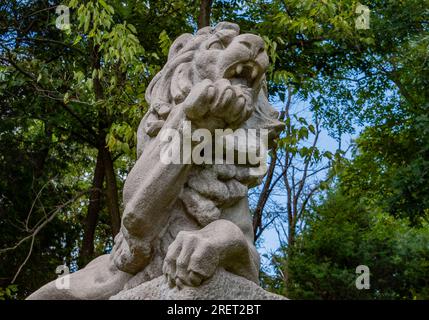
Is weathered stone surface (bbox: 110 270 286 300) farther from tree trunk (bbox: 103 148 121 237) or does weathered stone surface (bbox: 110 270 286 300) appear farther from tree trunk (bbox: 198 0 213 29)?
tree trunk (bbox: 198 0 213 29)

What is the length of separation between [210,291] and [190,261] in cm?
18

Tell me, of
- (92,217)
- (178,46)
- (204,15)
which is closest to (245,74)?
(178,46)

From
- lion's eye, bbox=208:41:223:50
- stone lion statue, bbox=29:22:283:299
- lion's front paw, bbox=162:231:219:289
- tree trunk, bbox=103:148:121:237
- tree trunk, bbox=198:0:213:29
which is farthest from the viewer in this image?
tree trunk, bbox=103:148:121:237

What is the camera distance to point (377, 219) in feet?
57.3

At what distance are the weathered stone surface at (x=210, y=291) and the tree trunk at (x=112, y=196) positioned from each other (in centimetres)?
584

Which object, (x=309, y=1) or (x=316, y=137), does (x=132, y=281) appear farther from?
(x=316, y=137)

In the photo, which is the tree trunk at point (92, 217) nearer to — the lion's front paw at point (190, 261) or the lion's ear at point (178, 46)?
the lion's ear at point (178, 46)

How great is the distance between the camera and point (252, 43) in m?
4.05

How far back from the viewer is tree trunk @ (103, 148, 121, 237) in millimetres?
9367

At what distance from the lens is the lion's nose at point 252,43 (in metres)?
4.04

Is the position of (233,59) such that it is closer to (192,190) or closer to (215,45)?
(215,45)

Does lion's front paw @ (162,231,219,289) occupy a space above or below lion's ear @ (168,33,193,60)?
below

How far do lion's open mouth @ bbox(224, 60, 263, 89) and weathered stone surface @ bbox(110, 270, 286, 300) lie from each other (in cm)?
116

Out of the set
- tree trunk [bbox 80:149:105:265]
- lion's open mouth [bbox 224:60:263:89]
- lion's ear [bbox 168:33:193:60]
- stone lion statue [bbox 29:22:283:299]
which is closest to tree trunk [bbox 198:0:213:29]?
tree trunk [bbox 80:149:105:265]
